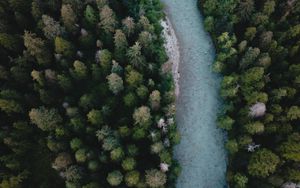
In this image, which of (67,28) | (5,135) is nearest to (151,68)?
(67,28)

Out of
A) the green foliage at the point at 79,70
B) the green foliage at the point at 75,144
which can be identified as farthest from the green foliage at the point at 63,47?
the green foliage at the point at 75,144

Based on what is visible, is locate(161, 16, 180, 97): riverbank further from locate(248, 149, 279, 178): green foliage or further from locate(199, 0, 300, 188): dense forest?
locate(248, 149, 279, 178): green foliage

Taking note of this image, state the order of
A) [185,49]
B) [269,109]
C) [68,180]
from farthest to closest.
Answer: [185,49] → [269,109] → [68,180]

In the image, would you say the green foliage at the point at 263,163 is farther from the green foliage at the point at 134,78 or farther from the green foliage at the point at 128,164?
the green foliage at the point at 134,78

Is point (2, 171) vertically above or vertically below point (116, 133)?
below

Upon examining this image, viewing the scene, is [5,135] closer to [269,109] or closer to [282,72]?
[269,109]

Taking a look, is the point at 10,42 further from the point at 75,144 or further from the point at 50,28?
the point at 75,144

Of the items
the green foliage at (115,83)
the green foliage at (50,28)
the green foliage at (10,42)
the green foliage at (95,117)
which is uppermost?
the green foliage at (50,28)
